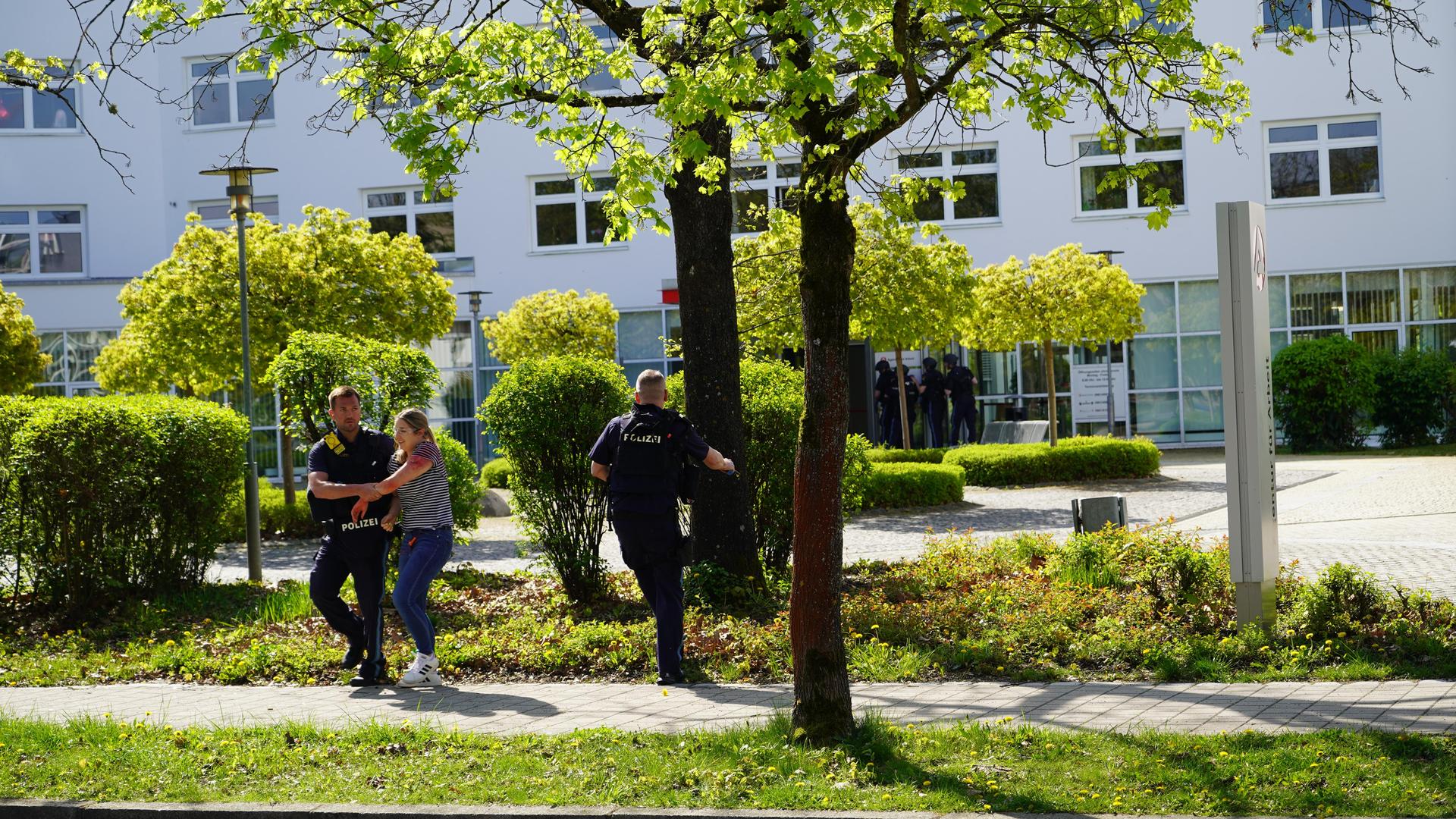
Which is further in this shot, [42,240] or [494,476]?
[42,240]

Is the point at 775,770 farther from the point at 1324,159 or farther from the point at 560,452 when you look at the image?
the point at 1324,159

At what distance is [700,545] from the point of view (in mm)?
10062

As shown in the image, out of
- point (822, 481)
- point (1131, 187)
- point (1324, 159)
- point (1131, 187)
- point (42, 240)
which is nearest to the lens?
point (822, 481)

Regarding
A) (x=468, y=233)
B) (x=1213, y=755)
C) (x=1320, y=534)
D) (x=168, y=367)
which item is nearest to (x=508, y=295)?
(x=468, y=233)

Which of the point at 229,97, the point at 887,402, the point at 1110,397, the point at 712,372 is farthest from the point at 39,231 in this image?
the point at 712,372

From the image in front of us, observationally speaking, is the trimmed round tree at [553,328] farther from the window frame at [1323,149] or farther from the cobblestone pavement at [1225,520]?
the window frame at [1323,149]

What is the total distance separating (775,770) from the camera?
18.1ft

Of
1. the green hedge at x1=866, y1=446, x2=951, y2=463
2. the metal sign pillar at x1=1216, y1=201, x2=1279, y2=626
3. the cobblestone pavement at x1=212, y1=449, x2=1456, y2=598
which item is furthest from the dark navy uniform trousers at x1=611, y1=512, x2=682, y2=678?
the green hedge at x1=866, y1=446, x2=951, y2=463

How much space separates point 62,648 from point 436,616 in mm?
2486

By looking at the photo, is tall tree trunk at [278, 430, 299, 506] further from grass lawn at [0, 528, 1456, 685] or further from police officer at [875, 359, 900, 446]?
police officer at [875, 359, 900, 446]

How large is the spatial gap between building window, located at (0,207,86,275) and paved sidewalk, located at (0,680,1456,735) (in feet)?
86.4

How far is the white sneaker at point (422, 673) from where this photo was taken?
316 inches

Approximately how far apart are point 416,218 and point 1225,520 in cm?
2118

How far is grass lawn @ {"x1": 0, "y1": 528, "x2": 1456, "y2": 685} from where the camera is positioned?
7539 mm
